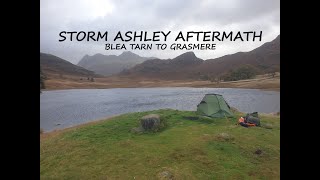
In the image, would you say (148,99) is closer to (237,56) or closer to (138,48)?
(138,48)

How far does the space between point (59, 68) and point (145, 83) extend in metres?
4.51

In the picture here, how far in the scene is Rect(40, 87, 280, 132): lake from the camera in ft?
49.5

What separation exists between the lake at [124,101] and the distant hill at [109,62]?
111 cm

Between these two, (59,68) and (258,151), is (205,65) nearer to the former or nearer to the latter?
(258,151)

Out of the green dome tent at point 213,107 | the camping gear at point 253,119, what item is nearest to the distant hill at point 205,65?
the green dome tent at point 213,107

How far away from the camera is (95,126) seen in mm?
15164

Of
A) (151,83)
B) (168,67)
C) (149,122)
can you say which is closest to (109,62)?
(151,83)

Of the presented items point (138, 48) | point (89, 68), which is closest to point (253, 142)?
point (138, 48)

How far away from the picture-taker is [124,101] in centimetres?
1600

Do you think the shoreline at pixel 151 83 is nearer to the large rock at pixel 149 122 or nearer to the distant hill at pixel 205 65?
the distant hill at pixel 205 65

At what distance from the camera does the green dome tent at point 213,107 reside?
1652cm

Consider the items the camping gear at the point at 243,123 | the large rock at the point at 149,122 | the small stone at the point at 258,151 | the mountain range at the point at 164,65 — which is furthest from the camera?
the camping gear at the point at 243,123

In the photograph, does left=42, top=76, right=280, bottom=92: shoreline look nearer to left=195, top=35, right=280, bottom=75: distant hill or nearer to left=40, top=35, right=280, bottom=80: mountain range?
left=40, top=35, right=280, bottom=80: mountain range

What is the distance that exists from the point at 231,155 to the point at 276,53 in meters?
6.32
